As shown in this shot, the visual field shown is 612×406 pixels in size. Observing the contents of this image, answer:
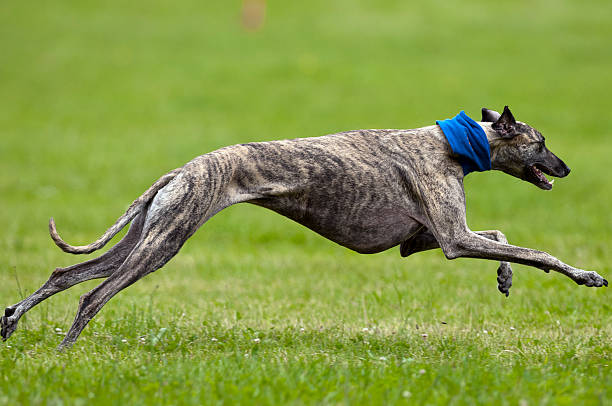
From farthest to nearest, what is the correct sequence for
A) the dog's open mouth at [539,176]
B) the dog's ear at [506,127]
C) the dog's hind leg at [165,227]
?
1. the dog's open mouth at [539,176]
2. the dog's ear at [506,127]
3. the dog's hind leg at [165,227]

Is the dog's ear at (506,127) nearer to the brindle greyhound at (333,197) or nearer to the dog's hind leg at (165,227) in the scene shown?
the brindle greyhound at (333,197)

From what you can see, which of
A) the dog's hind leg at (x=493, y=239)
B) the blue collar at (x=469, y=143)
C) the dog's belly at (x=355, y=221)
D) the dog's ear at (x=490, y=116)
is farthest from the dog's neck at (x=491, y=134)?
the dog's belly at (x=355, y=221)

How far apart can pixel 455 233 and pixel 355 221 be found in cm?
74

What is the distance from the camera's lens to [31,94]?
22656 mm

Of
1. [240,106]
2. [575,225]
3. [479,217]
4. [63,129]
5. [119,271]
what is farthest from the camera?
[240,106]

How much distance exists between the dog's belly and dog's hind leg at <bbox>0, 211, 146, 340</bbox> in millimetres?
991

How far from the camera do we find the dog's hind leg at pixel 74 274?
18.1 feet

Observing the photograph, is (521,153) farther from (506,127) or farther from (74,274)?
(74,274)

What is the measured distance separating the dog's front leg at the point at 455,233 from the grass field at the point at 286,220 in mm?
699

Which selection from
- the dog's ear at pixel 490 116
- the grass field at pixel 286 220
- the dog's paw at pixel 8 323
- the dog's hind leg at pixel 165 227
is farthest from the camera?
the dog's ear at pixel 490 116

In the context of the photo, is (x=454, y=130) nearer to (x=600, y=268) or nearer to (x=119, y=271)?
(x=119, y=271)

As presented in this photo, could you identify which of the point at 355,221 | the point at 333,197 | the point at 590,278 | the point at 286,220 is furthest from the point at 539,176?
the point at 286,220

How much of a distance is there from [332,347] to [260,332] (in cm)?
76

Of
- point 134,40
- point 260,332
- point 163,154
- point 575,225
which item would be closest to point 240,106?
point 163,154
